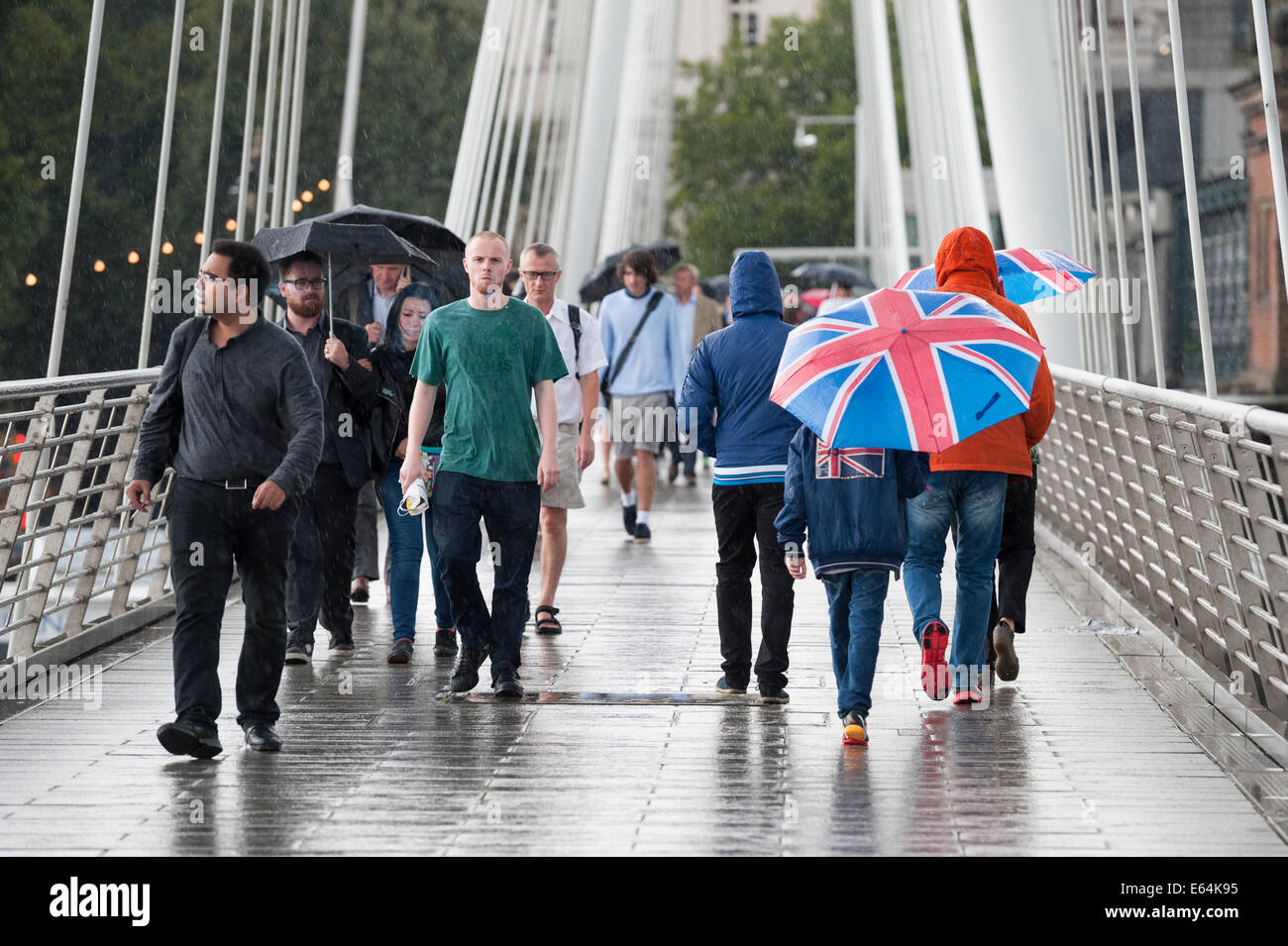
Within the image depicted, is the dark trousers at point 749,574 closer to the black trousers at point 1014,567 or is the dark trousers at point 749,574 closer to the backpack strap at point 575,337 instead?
the black trousers at point 1014,567

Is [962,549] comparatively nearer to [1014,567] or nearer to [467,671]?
[1014,567]

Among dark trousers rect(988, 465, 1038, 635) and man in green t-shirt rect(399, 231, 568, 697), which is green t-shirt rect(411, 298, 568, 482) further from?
dark trousers rect(988, 465, 1038, 635)

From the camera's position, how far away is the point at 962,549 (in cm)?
743

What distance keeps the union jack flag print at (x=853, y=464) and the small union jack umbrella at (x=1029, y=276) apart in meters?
1.61

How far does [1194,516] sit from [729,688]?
1.98 m

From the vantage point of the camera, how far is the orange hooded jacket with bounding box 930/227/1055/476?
730cm

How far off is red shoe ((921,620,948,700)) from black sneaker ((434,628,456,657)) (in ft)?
7.30

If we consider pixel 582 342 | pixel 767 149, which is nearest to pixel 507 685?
pixel 582 342

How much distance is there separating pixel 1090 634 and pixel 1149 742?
2.48 metres

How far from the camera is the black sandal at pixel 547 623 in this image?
9477mm

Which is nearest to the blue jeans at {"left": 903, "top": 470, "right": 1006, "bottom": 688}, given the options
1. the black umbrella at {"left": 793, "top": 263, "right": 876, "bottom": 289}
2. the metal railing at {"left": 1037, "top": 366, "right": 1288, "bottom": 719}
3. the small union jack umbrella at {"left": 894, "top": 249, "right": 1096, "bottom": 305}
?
the metal railing at {"left": 1037, "top": 366, "right": 1288, "bottom": 719}

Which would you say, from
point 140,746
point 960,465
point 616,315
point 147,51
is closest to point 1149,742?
point 960,465

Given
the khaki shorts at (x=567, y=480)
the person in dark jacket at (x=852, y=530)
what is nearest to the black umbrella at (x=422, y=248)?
the khaki shorts at (x=567, y=480)
